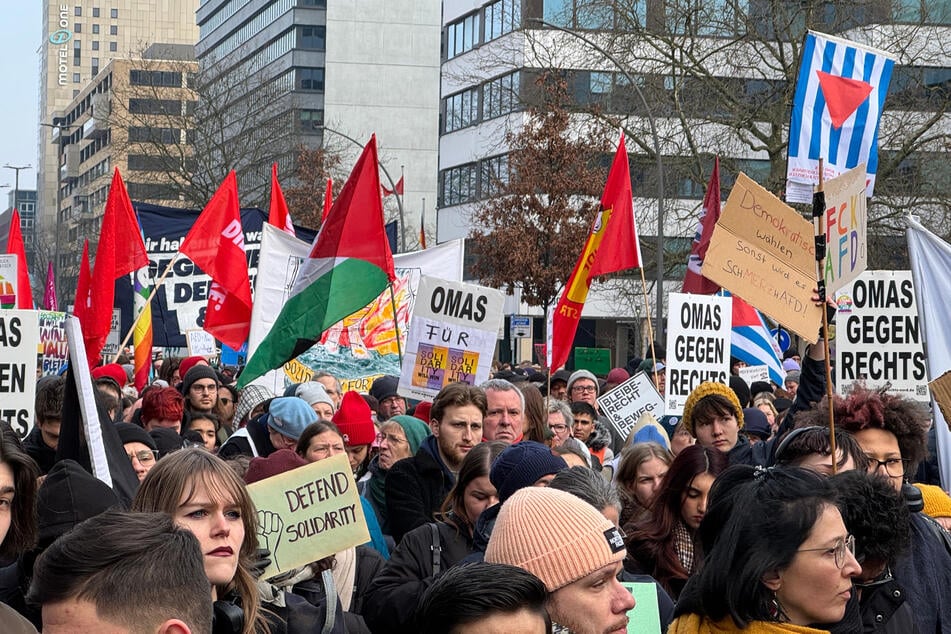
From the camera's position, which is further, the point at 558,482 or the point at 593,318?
the point at 593,318

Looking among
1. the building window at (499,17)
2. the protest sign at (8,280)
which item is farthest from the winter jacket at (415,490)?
the building window at (499,17)

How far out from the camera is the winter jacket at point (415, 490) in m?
6.73

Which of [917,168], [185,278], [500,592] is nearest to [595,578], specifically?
[500,592]

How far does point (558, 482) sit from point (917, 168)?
23.9m

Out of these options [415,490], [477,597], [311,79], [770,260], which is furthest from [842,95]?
[311,79]

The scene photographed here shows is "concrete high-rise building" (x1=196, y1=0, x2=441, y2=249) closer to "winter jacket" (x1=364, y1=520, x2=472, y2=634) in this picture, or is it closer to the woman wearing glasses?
"winter jacket" (x1=364, y1=520, x2=472, y2=634)

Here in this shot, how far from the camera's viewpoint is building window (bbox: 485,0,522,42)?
2087 inches

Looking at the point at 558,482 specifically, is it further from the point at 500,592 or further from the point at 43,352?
the point at 43,352

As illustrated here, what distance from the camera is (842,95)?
1021 cm

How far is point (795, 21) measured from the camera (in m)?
28.8

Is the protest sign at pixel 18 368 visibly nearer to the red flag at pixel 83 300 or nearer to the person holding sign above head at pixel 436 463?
the person holding sign above head at pixel 436 463

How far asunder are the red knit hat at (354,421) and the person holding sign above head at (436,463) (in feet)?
3.27

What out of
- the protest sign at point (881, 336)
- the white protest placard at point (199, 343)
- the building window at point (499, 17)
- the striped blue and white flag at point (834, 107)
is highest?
the building window at point (499, 17)

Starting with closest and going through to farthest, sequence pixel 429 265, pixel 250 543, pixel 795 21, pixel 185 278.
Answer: pixel 250 543
pixel 429 265
pixel 185 278
pixel 795 21
